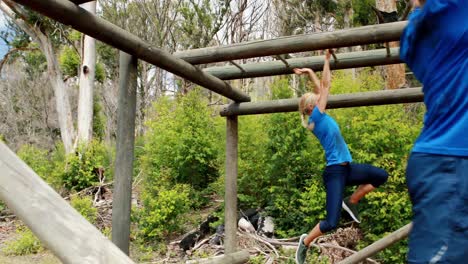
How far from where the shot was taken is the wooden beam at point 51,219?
109cm

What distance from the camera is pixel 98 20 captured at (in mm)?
2646

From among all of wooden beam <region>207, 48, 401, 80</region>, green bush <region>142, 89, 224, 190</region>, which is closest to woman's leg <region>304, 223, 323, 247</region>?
wooden beam <region>207, 48, 401, 80</region>

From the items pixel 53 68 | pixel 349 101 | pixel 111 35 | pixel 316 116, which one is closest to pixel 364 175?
pixel 316 116

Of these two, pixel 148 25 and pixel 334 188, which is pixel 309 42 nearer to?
pixel 334 188

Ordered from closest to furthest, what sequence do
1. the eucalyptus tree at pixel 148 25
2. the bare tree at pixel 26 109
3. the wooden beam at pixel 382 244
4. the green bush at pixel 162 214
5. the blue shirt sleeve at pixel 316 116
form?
the blue shirt sleeve at pixel 316 116, the wooden beam at pixel 382 244, the green bush at pixel 162 214, the eucalyptus tree at pixel 148 25, the bare tree at pixel 26 109

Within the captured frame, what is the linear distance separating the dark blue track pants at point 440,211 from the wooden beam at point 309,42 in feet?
5.95

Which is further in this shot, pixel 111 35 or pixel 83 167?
pixel 83 167

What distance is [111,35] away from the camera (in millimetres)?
2766

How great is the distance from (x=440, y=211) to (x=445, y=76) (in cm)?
40

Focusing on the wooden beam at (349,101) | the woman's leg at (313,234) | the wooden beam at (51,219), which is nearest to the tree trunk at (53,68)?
the wooden beam at (349,101)

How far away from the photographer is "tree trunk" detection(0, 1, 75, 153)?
1253 cm

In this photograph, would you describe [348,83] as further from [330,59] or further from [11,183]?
[11,183]

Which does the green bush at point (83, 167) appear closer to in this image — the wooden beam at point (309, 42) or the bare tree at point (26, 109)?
the wooden beam at point (309, 42)

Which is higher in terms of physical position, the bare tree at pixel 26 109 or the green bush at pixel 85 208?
the bare tree at pixel 26 109
